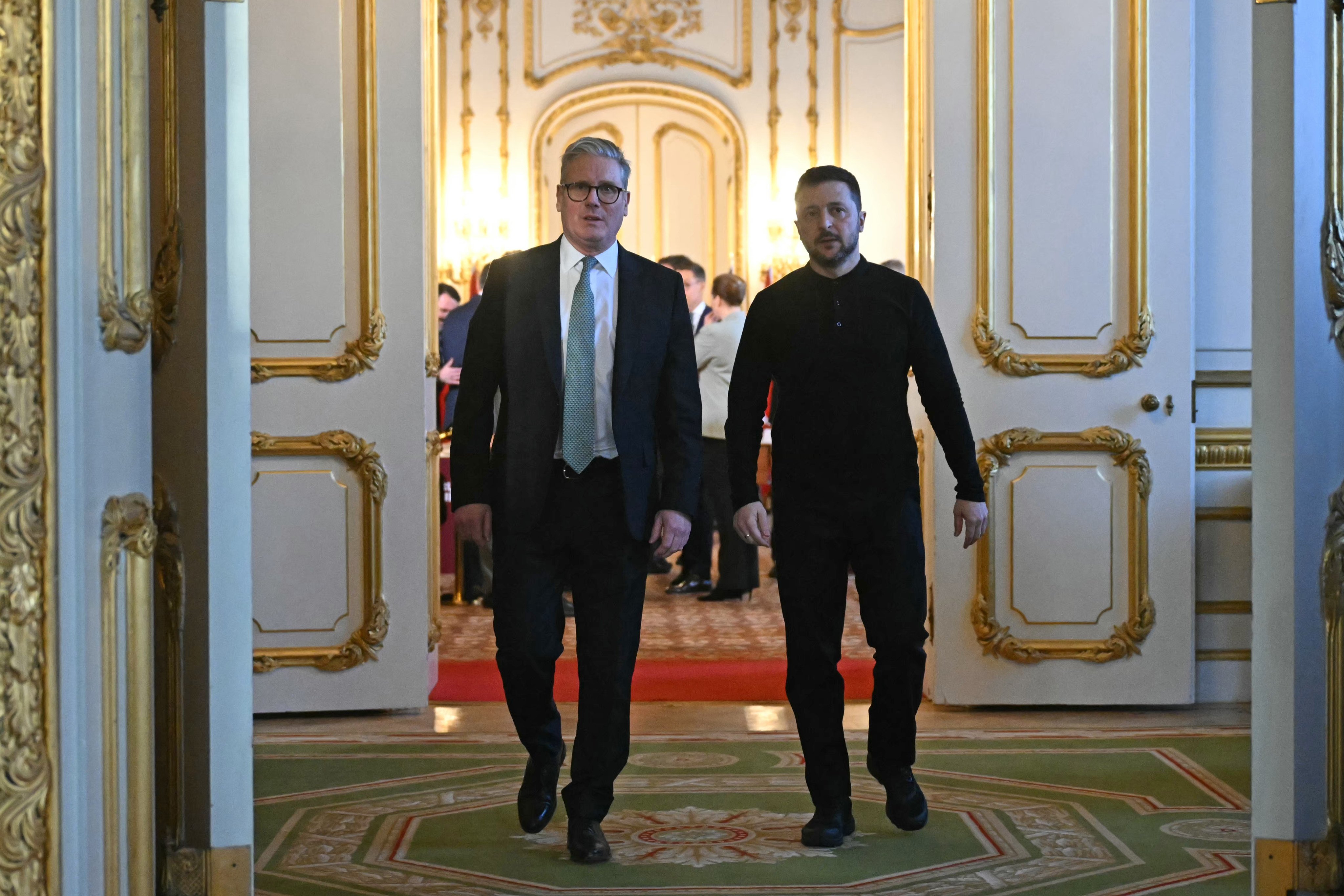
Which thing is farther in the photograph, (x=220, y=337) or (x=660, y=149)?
(x=660, y=149)

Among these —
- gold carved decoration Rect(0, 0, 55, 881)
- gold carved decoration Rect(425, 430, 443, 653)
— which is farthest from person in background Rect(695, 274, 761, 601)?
gold carved decoration Rect(0, 0, 55, 881)

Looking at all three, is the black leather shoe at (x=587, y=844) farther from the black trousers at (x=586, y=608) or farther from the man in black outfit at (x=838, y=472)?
A: the man in black outfit at (x=838, y=472)

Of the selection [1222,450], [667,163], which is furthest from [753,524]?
[667,163]

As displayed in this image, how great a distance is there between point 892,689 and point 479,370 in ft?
3.55

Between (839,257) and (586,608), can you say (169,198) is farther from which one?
(839,257)

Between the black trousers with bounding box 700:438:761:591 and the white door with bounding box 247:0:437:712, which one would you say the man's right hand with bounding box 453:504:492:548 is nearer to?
the white door with bounding box 247:0:437:712

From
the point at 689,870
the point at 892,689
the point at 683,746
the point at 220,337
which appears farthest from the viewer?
the point at 683,746

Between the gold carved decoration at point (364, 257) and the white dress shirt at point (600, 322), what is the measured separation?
4.79 ft

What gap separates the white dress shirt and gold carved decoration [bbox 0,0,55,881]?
1.29m

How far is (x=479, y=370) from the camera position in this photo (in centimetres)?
303

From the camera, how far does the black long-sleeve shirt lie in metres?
3.04

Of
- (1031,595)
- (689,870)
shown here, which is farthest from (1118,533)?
(689,870)

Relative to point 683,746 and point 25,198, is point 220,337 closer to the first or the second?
point 25,198

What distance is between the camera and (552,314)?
2996 millimetres
